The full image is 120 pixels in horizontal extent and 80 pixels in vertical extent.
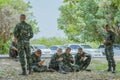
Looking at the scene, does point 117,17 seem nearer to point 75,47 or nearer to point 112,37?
point 75,47

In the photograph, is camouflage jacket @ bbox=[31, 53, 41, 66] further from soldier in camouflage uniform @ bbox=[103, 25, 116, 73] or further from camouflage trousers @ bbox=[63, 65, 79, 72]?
soldier in camouflage uniform @ bbox=[103, 25, 116, 73]

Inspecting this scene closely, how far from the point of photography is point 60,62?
16750mm

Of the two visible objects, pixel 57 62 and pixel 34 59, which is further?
pixel 57 62

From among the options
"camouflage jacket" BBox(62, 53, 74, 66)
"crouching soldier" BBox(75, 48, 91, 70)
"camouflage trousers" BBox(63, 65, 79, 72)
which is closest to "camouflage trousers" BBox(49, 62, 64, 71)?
"camouflage trousers" BBox(63, 65, 79, 72)

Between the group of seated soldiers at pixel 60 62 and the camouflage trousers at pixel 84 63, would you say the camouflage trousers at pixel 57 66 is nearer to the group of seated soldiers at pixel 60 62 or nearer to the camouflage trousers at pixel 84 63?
the group of seated soldiers at pixel 60 62

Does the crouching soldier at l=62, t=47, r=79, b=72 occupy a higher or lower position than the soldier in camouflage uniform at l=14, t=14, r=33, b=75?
lower

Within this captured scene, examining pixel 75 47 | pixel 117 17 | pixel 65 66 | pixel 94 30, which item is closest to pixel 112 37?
pixel 65 66

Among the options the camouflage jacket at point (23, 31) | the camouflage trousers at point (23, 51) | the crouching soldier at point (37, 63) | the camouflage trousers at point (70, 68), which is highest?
the camouflage jacket at point (23, 31)

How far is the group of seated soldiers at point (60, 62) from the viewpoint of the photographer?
16.5 meters

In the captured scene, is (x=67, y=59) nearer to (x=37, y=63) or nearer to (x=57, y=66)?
(x=57, y=66)

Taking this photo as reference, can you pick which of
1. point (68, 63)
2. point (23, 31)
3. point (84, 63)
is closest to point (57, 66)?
point (68, 63)

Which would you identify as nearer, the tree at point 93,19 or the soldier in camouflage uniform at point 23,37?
the soldier in camouflage uniform at point 23,37

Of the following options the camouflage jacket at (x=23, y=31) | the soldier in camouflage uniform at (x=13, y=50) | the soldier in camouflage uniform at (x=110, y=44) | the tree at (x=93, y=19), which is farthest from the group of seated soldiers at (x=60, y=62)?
the tree at (x=93, y=19)

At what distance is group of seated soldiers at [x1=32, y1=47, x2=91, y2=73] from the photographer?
54.2 ft
